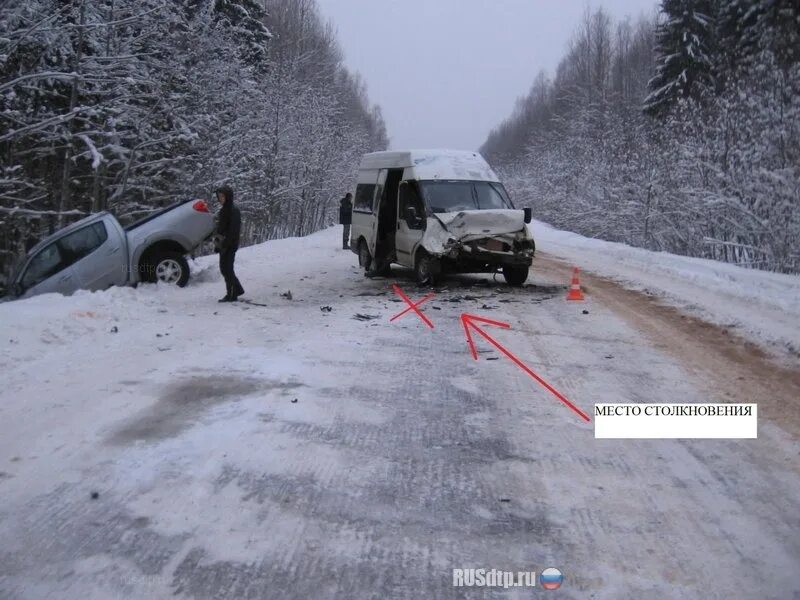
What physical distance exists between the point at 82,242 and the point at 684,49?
3179 centimetres

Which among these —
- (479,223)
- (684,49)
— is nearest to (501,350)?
(479,223)

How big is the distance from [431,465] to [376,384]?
74.9 inches

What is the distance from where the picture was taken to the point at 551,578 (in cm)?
304

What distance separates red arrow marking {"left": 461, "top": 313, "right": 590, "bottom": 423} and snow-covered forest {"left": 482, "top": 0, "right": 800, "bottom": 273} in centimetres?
969

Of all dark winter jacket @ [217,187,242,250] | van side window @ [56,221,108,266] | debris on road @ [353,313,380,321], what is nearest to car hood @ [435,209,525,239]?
debris on road @ [353,313,380,321]

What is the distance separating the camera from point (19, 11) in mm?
13344

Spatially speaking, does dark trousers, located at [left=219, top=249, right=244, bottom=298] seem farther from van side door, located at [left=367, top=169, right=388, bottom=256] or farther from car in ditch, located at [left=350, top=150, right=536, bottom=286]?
van side door, located at [left=367, top=169, right=388, bottom=256]

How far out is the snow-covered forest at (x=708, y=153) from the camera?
1633 cm

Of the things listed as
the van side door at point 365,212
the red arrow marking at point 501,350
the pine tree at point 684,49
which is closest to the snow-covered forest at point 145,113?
the van side door at point 365,212

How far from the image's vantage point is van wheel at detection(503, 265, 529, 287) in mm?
12631

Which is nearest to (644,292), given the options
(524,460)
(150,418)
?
(524,460)

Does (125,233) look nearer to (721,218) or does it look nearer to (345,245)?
(345,245)

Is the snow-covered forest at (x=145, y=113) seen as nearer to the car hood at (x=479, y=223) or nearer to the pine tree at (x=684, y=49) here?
the car hood at (x=479, y=223)

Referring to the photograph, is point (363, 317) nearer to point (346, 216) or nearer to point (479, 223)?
point (479, 223)
